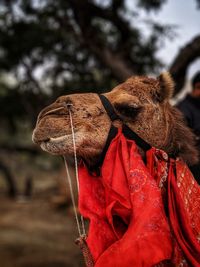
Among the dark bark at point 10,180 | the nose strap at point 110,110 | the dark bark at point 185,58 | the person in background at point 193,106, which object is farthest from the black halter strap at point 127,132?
the dark bark at point 10,180

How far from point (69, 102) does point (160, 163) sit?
510mm

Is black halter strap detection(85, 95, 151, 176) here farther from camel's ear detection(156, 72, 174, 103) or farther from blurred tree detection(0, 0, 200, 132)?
blurred tree detection(0, 0, 200, 132)

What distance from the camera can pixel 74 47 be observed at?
970 centimetres

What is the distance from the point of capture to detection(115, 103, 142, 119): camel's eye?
2.17 metres

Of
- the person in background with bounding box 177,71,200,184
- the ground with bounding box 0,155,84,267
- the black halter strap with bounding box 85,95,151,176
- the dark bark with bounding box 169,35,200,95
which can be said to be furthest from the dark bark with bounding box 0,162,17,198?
the black halter strap with bounding box 85,95,151,176

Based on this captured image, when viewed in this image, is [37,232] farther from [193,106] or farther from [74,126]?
[74,126]

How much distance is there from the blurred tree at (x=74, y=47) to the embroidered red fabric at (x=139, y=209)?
17.8 ft

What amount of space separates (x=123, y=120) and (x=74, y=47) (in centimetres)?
776

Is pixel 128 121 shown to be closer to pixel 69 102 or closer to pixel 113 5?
pixel 69 102

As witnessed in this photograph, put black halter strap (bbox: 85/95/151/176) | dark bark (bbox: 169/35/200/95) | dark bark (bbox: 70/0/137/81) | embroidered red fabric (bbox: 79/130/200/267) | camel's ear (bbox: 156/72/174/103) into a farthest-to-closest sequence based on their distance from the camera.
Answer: dark bark (bbox: 70/0/137/81) → dark bark (bbox: 169/35/200/95) → camel's ear (bbox: 156/72/174/103) → black halter strap (bbox: 85/95/151/176) → embroidered red fabric (bbox: 79/130/200/267)

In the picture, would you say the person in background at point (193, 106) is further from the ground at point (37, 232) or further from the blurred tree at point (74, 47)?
the ground at point (37, 232)

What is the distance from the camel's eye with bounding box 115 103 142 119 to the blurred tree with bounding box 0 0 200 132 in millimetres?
5271

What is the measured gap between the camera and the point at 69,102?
6.81 ft

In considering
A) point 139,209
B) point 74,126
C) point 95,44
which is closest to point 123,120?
point 74,126
